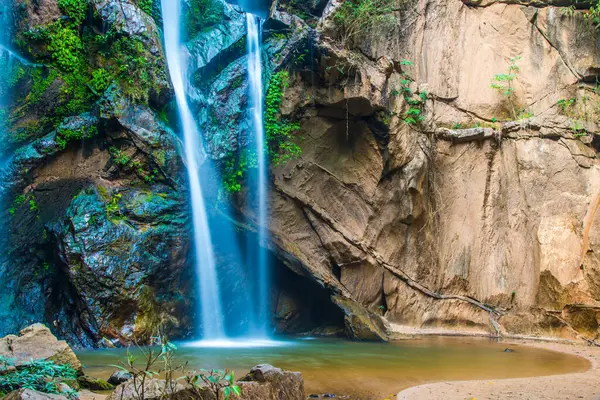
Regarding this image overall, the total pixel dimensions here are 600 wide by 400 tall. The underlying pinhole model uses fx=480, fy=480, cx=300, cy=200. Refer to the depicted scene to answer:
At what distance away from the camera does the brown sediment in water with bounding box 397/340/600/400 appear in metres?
5.32

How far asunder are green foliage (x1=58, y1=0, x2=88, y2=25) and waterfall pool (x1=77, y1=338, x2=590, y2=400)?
25.3 feet

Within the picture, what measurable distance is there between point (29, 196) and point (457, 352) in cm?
948

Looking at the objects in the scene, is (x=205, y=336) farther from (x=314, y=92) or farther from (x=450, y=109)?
(x=450, y=109)

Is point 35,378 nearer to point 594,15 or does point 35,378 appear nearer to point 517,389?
point 517,389

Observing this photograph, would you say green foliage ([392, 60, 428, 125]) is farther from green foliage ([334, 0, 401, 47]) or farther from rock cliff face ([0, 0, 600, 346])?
green foliage ([334, 0, 401, 47])

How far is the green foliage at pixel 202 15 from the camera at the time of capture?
13.3 meters

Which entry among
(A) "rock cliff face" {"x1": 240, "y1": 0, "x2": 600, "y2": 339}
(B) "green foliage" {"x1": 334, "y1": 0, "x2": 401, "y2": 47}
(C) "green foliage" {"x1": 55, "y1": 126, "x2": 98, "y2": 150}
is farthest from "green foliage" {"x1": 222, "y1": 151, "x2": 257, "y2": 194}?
(B) "green foliage" {"x1": 334, "y1": 0, "x2": 401, "y2": 47}

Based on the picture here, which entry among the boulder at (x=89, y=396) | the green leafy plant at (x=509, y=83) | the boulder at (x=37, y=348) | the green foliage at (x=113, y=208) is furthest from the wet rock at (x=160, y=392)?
the green leafy plant at (x=509, y=83)

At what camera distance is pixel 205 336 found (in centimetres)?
1116

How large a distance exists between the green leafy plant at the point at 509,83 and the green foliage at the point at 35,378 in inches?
531

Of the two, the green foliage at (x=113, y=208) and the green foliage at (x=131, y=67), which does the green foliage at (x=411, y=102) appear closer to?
the green foliage at (x=131, y=67)

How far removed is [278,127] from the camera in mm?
12586

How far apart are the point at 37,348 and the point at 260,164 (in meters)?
7.54

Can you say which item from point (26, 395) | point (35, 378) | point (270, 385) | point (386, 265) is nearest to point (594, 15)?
point (386, 265)
